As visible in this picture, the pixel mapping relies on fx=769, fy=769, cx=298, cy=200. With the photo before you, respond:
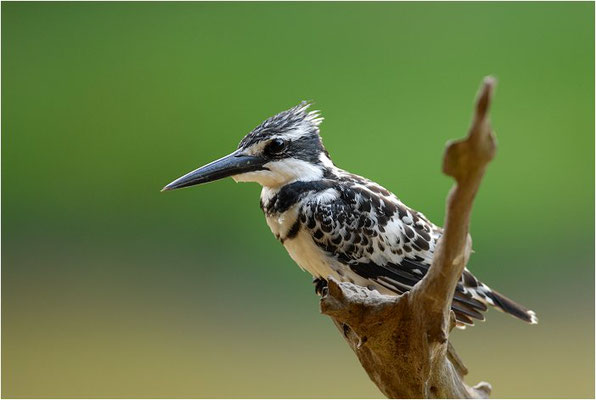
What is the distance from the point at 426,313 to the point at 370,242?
41cm

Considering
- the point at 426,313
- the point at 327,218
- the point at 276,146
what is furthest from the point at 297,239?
the point at 426,313

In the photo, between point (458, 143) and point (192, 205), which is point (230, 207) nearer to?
point (192, 205)

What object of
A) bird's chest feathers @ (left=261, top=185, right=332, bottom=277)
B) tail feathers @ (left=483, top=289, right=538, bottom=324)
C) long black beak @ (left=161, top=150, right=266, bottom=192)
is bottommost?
tail feathers @ (left=483, top=289, right=538, bottom=324)

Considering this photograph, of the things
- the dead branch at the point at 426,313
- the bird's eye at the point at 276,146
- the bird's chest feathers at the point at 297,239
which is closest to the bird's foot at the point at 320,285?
the bird's chest feathers at the point at 297,239

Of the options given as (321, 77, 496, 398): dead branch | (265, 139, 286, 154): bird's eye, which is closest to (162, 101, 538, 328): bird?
(265, 139, 286, 154): bird's eye

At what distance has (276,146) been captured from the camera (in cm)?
171

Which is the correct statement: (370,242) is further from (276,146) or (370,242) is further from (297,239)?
(276,146)

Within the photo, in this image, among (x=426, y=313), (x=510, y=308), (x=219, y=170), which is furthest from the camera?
(x=510, y=308)

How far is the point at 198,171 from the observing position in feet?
5.51

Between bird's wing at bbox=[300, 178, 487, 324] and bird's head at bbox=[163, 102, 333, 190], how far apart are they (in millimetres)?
79

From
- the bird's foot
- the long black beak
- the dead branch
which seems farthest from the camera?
the bird's foot

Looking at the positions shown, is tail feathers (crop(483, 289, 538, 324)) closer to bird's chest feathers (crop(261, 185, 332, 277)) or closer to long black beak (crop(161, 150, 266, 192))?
bird's chest feathers (crop(261, 185, 332, 277))

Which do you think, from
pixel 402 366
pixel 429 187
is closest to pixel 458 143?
pixel 402 366

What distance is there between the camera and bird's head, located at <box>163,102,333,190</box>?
5.50 ft
